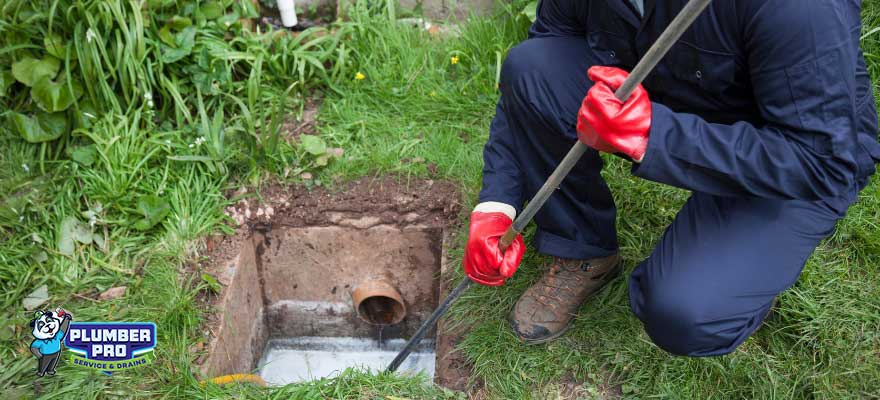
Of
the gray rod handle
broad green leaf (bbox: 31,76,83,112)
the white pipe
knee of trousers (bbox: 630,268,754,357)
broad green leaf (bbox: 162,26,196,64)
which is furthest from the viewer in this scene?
the white pipe

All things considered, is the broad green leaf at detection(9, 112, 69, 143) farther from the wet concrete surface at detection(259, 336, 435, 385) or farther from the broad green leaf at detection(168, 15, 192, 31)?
the wet concrete surface at detection(259, 336, 435, 385)

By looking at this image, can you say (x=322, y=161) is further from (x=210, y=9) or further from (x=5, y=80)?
(x=5, y=80)

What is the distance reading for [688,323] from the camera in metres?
1.81

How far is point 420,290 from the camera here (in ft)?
9.55

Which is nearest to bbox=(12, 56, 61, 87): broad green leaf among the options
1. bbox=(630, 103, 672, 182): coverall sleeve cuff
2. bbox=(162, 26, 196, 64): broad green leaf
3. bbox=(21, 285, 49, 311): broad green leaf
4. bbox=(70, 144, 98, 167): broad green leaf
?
bbox=(70, 144, 98, 167): broad green leaf

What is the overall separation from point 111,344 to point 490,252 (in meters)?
1.24

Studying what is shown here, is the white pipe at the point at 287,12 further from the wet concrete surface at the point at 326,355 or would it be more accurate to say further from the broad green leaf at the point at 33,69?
the wet concrete surface at the point at 326,355

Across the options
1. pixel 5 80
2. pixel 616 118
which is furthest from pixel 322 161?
pixel 616 118

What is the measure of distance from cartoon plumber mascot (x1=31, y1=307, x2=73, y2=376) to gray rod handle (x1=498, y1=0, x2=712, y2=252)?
141 cm

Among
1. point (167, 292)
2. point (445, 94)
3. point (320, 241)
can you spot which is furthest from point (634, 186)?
point (167, 292)

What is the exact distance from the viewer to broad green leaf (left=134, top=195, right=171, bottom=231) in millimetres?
2602

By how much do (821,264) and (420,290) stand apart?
1437 mm

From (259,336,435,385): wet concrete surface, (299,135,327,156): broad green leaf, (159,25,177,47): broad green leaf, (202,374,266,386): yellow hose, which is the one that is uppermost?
(159,25,177,47): broad green leaf

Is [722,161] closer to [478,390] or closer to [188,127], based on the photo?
[478,390]
